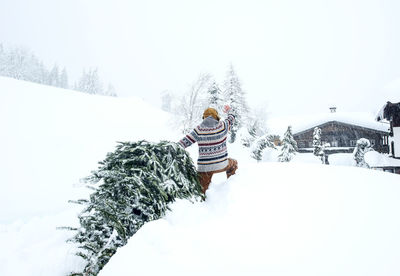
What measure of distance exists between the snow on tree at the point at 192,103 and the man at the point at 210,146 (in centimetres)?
2483

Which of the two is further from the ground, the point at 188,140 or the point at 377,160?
the point at 188,140

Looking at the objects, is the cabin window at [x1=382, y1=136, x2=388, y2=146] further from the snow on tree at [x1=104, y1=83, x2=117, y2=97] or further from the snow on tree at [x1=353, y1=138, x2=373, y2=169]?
the snow on tree at [x1=104, y1=83, x2=117, y2=97]

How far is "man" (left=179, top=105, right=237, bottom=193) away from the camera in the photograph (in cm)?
388

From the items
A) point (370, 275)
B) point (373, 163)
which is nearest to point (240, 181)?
point (370, 275)

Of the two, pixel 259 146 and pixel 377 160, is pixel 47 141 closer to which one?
pixel 259 146

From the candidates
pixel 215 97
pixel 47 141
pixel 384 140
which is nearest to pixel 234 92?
pixel 215 97

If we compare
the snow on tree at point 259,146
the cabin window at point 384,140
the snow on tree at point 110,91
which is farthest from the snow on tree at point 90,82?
the cabin window at point 384,140

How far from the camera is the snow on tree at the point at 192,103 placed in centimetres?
2927

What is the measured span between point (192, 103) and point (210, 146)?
86.4ft

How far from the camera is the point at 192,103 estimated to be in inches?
1180

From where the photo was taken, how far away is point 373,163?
48.2 feet

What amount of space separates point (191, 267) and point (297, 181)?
6.65ft

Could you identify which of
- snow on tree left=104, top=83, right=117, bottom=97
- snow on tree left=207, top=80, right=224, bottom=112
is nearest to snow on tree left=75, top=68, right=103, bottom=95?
snow on tree left=104, top=83, right=117, bottom=97

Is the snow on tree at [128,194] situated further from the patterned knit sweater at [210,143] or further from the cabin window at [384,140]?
the cabin window at [384,140]
